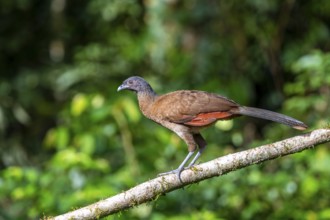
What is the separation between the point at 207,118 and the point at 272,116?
450 millimetres

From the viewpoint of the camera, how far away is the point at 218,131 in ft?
28.1

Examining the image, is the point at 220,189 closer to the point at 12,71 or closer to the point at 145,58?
the point at 145,58

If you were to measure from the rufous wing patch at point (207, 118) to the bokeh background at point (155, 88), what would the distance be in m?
1.00

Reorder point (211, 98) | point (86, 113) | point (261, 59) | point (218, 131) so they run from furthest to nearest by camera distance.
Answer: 1. point (261, 59)
2. point (218, 131)
3. point (86, 113)
4. point (211, 98)

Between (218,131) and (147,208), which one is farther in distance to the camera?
(218,131)

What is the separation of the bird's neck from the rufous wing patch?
38 cm

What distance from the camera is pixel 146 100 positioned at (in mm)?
4914

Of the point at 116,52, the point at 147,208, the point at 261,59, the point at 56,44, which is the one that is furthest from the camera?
the point at 56,44

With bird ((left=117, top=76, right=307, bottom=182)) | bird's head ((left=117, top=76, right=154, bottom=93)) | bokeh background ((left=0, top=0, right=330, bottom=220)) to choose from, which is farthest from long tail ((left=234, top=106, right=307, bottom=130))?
bokeh background ((left=0, top=0, right=330, bottom=220))

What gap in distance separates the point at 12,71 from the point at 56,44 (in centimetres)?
80

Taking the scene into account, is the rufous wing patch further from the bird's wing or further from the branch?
the branch

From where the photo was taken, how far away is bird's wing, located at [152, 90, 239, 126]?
451cm

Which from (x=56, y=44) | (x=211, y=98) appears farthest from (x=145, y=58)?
(x=211, y=98)

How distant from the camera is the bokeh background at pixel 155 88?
6.05m
